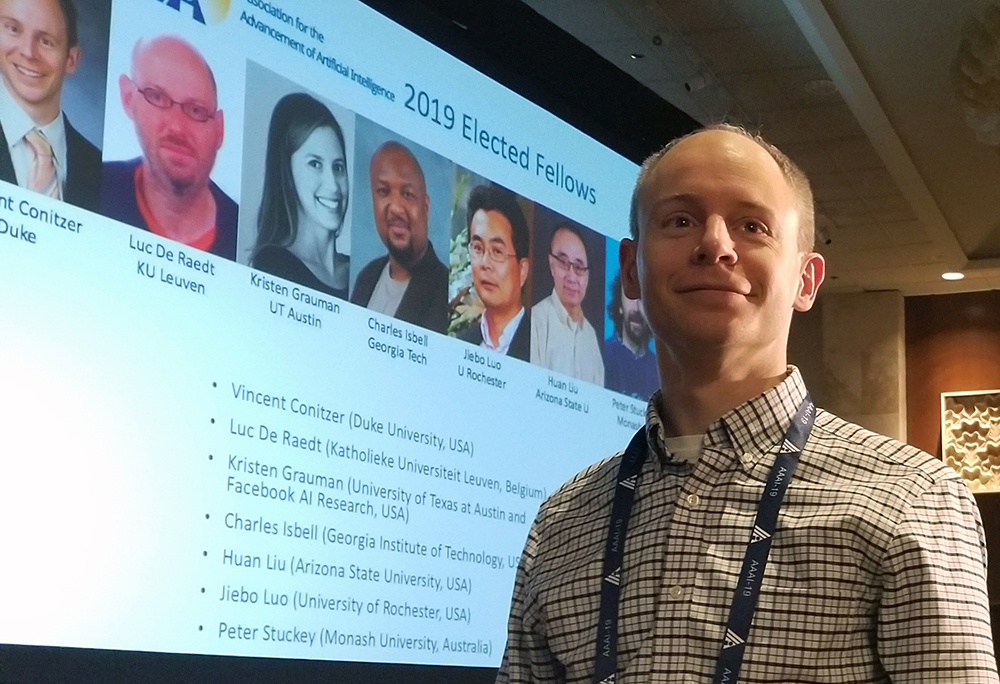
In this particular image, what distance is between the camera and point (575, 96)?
4121 millimetres

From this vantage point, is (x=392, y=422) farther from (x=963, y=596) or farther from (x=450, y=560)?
(x=963, y=596)

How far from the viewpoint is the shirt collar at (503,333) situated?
351cm

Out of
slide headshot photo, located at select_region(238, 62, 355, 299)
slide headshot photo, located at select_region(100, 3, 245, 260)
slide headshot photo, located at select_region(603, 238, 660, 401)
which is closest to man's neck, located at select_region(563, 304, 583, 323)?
slide headshot photo, located at select_region(603, 238, 660, 401)

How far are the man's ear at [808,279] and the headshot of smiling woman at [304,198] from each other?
1.59m

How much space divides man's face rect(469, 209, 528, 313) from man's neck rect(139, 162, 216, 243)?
3.24 ft

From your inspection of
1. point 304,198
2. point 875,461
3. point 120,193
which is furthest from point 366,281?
point 875,461

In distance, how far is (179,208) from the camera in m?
2.62

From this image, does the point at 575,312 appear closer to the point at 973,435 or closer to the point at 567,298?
the point at 567,298

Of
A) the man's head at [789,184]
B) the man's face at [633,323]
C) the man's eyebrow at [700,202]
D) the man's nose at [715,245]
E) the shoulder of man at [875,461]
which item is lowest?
the shoulder of man at [875,461]

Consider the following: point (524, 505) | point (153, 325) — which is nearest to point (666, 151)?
point (153, 325)

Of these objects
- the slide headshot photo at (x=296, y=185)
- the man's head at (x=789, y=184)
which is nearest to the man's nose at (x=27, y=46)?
the slide headshot photo at (x=296, y=185)

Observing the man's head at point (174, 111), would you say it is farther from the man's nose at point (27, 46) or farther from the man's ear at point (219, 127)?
the man's nose at point (27, 46)

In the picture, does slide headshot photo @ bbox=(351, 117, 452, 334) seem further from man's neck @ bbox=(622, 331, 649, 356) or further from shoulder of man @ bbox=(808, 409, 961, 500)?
shoulder of man @ bbox=(808, 409, 961, 500)

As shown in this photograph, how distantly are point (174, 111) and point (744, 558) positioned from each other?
1797mm
